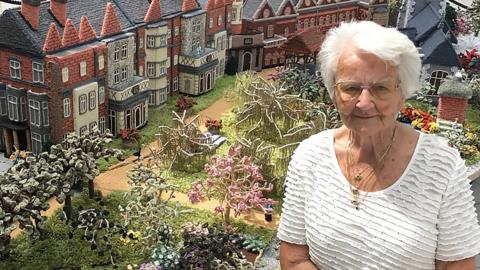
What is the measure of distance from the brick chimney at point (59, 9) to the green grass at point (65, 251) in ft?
21.9

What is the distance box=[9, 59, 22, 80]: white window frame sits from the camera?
1811 centimetres

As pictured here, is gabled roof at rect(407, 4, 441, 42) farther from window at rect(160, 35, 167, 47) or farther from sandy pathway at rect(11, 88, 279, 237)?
sandy pathway at rect(11, 88, 279, 237)

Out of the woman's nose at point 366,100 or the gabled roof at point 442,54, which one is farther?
the gabled roof at point 442,54

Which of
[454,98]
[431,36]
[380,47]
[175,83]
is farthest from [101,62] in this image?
[380,47]

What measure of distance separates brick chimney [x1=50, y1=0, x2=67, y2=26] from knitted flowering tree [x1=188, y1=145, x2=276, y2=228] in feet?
24.2

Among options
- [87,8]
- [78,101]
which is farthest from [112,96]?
[87,8]

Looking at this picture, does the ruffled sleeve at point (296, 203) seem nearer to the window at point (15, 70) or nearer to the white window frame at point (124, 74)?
the window at point (15, 70)

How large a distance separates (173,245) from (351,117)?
9812 mm

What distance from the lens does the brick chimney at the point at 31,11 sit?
59.1 ft

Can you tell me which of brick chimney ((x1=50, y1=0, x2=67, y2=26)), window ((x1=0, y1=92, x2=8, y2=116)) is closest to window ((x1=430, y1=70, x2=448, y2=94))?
brick chimney ((x1=50, y1=0, x2=67, y2=26))

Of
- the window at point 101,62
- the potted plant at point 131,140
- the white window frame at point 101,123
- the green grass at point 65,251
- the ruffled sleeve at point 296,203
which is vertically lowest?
the green grass at point 65,251

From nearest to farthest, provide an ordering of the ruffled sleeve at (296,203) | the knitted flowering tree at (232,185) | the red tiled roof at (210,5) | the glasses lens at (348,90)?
the glasses lens at (348,90), the ruffled sleeve at (296,203), the knitted flowering tree at (232,185), the red tiled roof at (210,5)

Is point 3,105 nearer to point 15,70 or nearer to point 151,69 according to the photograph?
point 15,70

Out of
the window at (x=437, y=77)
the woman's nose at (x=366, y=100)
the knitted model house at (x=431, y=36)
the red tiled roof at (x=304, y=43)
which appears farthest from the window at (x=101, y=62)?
the woman's nose at (x=366, y=100)
